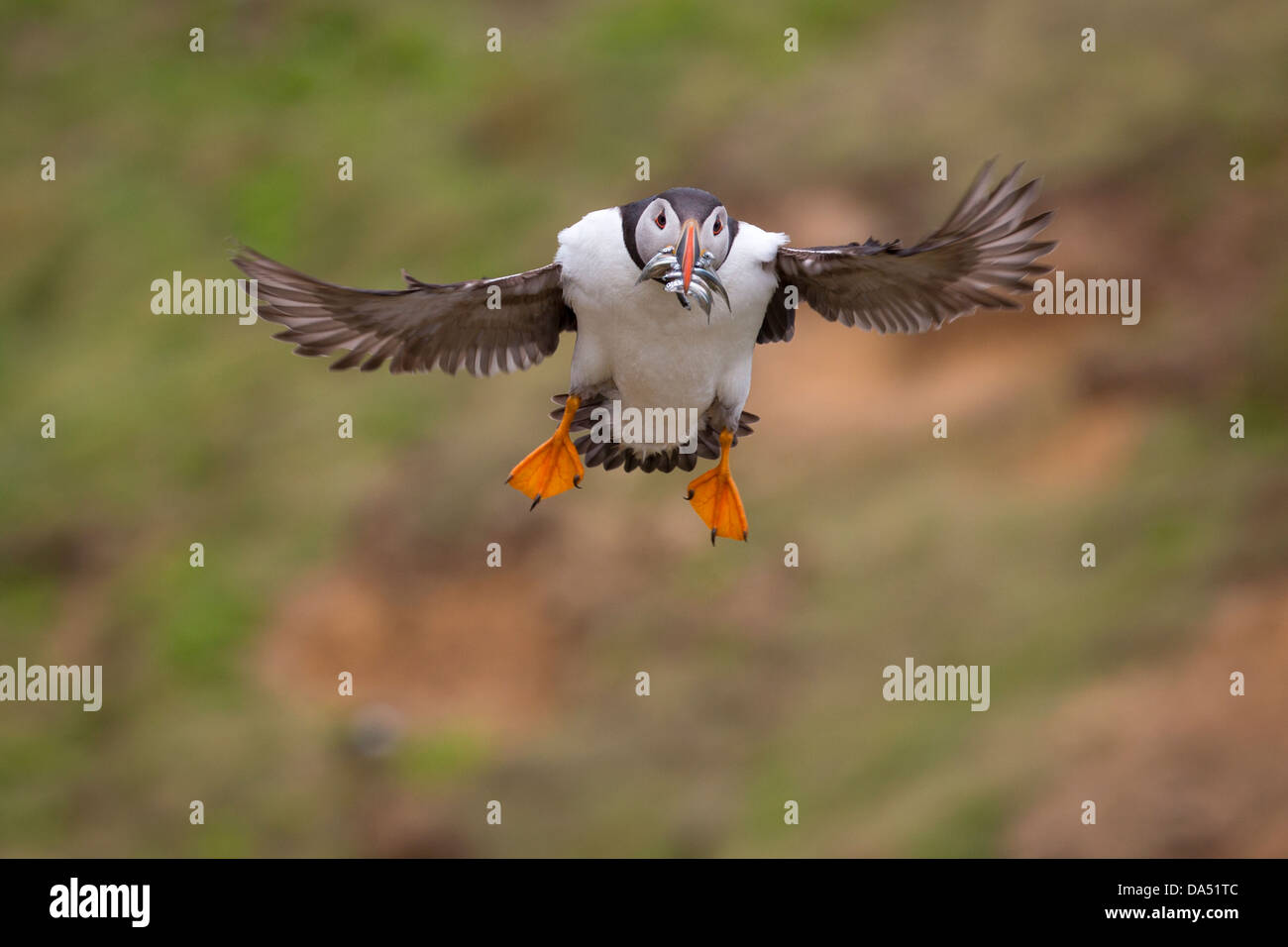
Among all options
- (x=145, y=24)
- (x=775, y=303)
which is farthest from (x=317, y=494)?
(x=775, y=303)

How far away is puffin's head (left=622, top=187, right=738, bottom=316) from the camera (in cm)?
652

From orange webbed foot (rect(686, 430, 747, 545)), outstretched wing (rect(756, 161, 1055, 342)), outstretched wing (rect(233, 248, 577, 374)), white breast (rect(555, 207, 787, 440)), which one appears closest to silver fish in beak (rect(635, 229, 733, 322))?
white breast (rect(555, 207, 787, 440))

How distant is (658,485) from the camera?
2316 cm

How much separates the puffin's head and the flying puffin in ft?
0.05

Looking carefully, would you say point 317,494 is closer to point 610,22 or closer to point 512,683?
point 512,683

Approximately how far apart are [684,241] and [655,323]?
1.00m

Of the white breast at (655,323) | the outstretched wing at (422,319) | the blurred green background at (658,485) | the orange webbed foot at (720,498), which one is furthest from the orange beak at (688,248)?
the blurred green background at (658,485)

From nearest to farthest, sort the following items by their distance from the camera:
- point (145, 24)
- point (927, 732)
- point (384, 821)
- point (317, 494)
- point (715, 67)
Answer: point (927, 732)
point (384, 821)
point (317, 494)
point (715, 67)
point (145, 24)

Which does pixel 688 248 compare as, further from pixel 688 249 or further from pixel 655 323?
pixel 655 323

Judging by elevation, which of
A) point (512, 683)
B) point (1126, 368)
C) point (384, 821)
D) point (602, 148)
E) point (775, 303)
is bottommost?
point (384, 821)

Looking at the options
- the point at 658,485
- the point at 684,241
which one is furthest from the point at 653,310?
the point at 658,485

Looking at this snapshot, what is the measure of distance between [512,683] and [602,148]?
9196mm

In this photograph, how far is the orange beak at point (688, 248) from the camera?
646 cm

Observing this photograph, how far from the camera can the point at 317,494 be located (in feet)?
85.2
